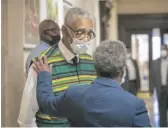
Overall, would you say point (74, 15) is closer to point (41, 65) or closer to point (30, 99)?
point (41, 65)

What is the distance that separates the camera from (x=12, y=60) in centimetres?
263

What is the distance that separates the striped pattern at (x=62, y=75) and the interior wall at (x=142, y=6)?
Answer: 6.13 meters

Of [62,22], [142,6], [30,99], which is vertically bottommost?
[30,99]

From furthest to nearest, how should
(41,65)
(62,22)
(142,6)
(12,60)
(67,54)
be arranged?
(142,6)
(62,22)
(12,60)
(67,54)
(41,65)

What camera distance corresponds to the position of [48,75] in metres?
2.03

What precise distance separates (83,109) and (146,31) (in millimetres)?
7093

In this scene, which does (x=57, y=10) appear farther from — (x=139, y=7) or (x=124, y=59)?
(x=139, y=7)

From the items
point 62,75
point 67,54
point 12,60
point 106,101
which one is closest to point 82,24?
point 67,54

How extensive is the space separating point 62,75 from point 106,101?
51cm

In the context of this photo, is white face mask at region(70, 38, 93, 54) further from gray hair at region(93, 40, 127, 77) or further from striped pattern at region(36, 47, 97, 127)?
gray hair at region(93, 40, 127, 77)

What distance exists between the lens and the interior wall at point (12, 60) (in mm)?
2492

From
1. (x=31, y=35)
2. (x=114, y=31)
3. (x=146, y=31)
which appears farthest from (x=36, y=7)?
(x=146, y=31)

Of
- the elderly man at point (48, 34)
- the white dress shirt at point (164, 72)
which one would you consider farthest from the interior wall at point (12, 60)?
the white dress shirt at point (164, 72)

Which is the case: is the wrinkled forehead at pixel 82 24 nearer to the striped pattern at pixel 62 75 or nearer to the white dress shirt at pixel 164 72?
the striped pattern at pixel 62 75
